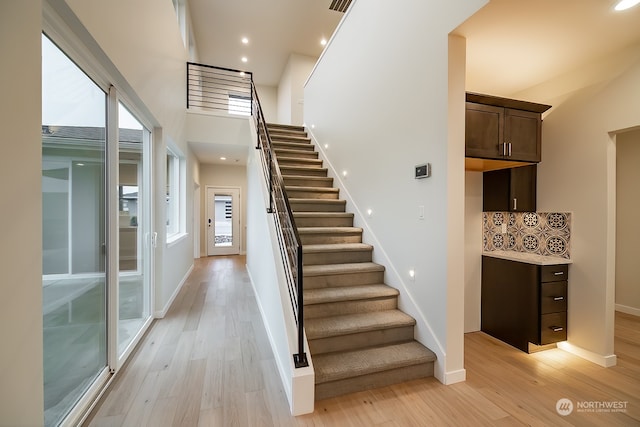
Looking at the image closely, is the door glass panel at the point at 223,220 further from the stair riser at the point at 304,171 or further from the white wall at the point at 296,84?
the stair riser at the point at 304,171

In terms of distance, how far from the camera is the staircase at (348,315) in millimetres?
2141

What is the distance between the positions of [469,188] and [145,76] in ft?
12.1

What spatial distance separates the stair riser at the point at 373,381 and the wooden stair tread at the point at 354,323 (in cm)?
34

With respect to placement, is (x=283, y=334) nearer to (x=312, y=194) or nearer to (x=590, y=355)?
(x=312, y=194)

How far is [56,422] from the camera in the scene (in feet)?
5.20

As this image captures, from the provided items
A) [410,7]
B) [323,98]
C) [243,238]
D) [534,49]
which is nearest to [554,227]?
[534,49]

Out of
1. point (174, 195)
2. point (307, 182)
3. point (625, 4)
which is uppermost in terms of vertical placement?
point (625, 4)

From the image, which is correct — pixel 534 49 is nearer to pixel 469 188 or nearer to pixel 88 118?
pixel 469 188

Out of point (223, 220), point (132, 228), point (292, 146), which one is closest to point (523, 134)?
point (292, 146)

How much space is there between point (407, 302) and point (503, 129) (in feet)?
6.33

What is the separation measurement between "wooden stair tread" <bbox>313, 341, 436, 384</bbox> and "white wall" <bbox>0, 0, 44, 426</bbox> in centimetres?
157

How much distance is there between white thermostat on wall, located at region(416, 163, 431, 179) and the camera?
7.61 feet

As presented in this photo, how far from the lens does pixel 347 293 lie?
2.67 meters

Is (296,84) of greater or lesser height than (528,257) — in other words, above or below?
above
